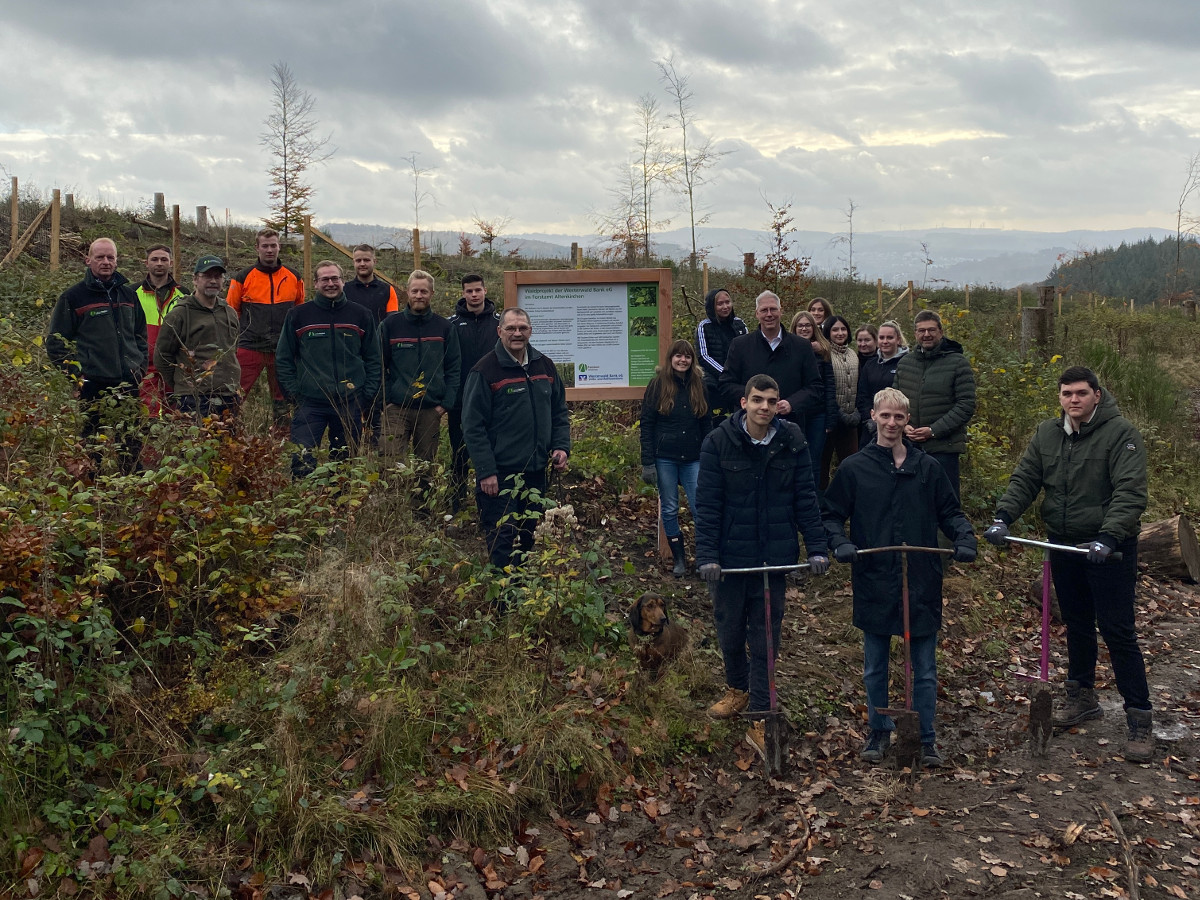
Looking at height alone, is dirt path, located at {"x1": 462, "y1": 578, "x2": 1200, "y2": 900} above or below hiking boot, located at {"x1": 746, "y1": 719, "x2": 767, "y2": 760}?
below

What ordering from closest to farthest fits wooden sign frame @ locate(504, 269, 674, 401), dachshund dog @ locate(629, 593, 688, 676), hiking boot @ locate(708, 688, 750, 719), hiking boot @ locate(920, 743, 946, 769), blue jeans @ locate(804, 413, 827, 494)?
hiking boot @ locate(920, 743, 946, 769)
hiking boot @ locate(708, 688, 750, 719)
dachshund dog @ locate(629, 593, 688, 676)
blue jeans @ locate(804, 413, 827, 494)
wooden sign frame @ locate(504, 269, 674, 401)

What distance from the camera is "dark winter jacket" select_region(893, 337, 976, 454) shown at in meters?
7.52

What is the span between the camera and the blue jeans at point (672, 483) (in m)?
7.87

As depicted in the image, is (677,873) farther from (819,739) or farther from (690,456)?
(690,456)

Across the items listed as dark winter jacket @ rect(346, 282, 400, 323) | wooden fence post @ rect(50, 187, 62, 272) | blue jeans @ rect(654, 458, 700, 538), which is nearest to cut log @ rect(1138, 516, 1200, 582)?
blue jeans @ rect(654, 458, 700, 538)

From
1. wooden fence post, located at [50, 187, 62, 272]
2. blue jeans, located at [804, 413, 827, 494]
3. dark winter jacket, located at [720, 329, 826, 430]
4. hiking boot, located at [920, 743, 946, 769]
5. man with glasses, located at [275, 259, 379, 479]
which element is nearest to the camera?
hiking boot, located at [920, 743, 946, 769]

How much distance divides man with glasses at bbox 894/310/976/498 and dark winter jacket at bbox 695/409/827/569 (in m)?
2.11

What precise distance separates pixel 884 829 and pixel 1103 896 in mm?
1038

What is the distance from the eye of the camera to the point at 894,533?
5.60m

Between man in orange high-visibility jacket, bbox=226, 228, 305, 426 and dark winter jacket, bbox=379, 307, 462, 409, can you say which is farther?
man in orange high-visibility jacket, bbox=226, 228, 305, 426

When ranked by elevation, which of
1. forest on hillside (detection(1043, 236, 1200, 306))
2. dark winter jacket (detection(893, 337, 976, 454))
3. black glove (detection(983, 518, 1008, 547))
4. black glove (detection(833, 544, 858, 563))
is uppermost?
forest on hillside (detection(1043, 236, 1200, 306))

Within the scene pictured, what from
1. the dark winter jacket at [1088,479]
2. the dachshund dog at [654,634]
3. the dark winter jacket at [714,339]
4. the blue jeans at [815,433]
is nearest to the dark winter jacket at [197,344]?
the dachshund dog at [654,634]

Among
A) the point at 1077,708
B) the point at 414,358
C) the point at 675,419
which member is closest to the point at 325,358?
the point at 414,358

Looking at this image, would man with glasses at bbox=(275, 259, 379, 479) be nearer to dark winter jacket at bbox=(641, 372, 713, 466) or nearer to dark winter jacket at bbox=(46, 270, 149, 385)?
dark winter jacket at bbox=(46, 270, 149, 385)
